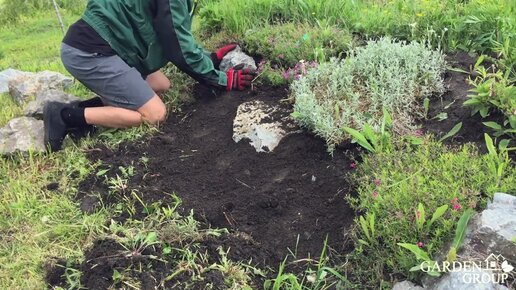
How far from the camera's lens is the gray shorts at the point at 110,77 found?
14.1 feet

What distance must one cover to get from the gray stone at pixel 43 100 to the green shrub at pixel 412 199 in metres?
3.15

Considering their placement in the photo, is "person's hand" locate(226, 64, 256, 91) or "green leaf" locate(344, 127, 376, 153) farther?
"person's hand" locate(226, 64, 256, 91)

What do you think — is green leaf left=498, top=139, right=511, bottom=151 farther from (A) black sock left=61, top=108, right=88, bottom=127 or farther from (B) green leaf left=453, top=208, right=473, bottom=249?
(A) black sock left=61, top=108, right=88, bottom=127

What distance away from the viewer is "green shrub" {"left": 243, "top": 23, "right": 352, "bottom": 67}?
14.9 ft

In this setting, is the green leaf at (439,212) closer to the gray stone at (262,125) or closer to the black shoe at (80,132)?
the gray stone at (262,125)

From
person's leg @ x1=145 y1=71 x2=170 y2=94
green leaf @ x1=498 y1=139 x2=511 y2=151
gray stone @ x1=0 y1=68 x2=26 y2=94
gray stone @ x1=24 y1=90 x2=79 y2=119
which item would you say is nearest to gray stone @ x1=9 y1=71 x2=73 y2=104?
gray stone @ x1=24 y1=90 x2=79 y2=119

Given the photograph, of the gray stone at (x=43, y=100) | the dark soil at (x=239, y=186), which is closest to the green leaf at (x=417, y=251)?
the dark soil at (x=239, y=186)

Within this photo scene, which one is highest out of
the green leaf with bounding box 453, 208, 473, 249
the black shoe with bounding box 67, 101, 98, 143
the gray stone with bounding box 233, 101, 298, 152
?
the green leaf with bounding box 453, 208, 473, 249

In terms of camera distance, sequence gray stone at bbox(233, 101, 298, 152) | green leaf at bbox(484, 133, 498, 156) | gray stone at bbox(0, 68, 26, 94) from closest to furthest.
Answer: green leaf at bbox(484, 133, 498, 156), gray stone at bbox(233, 101, 298, 152), gray stone at bbox(0, 68, 26, 94)

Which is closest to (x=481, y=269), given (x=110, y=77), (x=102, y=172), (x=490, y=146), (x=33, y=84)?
(x=490, y=146)

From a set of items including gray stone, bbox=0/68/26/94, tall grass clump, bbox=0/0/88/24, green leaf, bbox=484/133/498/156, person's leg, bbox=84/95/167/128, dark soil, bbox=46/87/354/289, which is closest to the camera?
green leaf, bbox=484/133/498/156

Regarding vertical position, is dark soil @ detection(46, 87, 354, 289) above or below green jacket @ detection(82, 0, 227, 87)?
below

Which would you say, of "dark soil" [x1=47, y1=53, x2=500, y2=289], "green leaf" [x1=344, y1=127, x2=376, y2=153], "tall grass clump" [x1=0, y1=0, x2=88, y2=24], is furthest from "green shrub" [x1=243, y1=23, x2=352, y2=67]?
"tall grass clump" [x1=0, y1=0, x2=88, y2=24]

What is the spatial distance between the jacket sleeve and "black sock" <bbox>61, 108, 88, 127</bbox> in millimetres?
890
